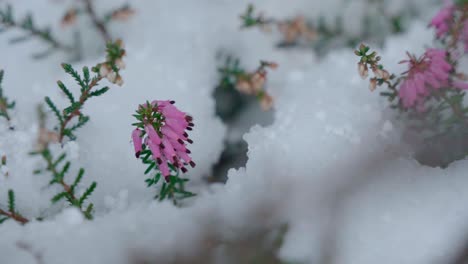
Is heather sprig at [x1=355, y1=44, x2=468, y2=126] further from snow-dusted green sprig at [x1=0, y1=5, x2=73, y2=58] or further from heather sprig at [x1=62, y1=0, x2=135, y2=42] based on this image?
snow-dusted green sprig at [x1=0, y1=5, x2=73, y2=58]

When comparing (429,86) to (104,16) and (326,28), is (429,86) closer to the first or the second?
(326,28)

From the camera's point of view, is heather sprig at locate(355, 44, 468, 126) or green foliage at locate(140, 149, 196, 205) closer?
green foliage at locate(140, 149, 196, 205)

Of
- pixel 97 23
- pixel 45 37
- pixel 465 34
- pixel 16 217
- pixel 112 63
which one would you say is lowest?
pixel 16 217

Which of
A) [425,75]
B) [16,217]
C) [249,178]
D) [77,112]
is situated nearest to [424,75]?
[425,75]

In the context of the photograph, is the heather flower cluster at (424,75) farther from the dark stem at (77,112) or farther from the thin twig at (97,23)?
the thin twig at (97,23)

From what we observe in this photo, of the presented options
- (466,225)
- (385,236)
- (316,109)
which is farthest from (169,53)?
(466,225)

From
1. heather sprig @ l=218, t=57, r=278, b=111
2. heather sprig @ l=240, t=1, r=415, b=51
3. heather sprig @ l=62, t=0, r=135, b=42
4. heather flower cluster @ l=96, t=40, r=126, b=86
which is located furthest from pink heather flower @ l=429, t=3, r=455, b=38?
heather sprig @ l=62, t=0, r=135, b=42
